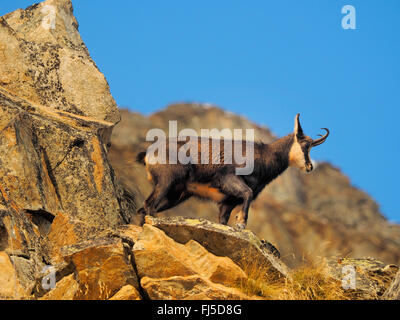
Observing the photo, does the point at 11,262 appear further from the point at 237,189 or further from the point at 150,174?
the point at 237,189

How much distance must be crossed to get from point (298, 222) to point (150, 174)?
78.0ft

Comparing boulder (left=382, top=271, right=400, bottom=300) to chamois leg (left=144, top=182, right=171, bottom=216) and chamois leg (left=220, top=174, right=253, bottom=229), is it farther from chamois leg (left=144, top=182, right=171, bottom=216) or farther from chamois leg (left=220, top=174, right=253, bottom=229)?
chamois leg (left=144, top=182, right=171, bottom=216)

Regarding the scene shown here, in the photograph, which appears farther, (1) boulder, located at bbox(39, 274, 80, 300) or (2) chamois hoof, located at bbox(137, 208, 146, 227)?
(2) chamois hoof, located at bbox(137, 208, 146, 227)

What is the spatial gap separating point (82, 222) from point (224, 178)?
3391 mm

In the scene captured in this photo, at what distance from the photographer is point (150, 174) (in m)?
11.6

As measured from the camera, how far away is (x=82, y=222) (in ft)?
30.9

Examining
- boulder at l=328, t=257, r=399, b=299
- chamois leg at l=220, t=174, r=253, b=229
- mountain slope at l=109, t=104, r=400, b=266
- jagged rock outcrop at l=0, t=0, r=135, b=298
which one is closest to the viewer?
boulder at l=328, t=257, r=399, b=299

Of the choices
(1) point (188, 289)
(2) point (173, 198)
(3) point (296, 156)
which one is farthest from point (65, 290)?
(3) point (296, 156)

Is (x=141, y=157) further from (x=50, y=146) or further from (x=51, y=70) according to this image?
(x=51, y=70)

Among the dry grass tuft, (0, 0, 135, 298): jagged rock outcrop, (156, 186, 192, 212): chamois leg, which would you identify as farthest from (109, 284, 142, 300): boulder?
(156, 186, 192, 212): chamois leg

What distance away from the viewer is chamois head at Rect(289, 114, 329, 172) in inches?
515

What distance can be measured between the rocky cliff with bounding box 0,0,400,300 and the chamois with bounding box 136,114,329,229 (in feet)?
2.31
